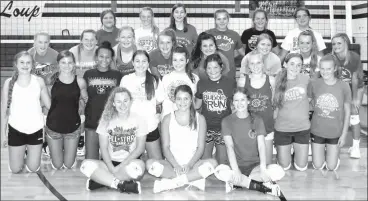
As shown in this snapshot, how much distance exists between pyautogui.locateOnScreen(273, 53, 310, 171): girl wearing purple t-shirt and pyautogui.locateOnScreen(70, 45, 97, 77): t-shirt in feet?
6.30

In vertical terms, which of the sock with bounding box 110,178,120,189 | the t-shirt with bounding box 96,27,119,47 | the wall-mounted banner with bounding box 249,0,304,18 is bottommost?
the sock with bounding box 110,178,120,189

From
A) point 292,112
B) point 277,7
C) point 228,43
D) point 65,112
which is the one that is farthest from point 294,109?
point 277,7

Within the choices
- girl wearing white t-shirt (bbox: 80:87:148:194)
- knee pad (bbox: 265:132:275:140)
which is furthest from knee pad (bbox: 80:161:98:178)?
knee pad (bbox: 265:132:275:140)

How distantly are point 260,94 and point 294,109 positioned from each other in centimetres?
38

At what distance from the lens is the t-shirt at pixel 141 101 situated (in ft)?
15.9

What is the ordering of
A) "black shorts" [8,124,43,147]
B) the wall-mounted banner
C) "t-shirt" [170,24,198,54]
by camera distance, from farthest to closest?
the wall-mounted banner, "t-shirt" [170,24,198,54], "black shorts" [8,124,43,147]

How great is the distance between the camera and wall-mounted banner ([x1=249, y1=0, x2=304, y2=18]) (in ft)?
31.2

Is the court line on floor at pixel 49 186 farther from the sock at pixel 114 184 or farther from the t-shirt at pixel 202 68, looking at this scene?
the t-shirt at pixel 202 68

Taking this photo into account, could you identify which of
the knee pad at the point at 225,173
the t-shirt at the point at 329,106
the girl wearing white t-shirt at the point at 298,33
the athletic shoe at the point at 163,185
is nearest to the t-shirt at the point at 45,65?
the athletic shoe at the point at 163,185

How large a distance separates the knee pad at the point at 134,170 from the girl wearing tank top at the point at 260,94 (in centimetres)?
123

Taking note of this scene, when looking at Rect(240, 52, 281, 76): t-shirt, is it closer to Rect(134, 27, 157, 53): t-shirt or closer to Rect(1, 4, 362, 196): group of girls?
Rect(1, 4, 362, 196): group of girls

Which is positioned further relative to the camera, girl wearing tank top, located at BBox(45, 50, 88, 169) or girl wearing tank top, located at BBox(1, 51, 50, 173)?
girl wearing tank top, located at BBox(45, 50, 88, 169)

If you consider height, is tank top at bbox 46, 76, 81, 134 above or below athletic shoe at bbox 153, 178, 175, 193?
above

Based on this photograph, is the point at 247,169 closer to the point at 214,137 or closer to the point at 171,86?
the point at 214,137
